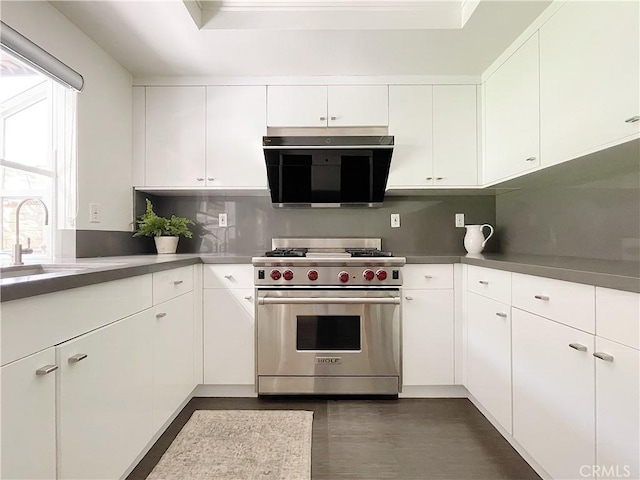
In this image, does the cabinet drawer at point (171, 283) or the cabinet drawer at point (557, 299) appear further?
the cabinet drawer at point (171, 283)

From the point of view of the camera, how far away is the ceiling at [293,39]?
1.80 metres

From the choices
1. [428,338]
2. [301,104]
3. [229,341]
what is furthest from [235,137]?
[428,338]

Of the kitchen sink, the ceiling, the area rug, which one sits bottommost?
the area rug

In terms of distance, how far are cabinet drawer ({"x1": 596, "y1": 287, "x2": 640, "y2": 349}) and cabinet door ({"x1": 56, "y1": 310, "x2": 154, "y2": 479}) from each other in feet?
5.43

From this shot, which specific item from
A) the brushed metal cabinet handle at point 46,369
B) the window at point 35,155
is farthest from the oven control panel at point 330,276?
the brushed metal cabinet handle at point 46,369

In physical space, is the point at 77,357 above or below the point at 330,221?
below

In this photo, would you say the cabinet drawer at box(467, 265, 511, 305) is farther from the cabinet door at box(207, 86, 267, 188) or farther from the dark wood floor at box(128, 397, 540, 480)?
the cabinet door at box(207, 86, 267, 188)

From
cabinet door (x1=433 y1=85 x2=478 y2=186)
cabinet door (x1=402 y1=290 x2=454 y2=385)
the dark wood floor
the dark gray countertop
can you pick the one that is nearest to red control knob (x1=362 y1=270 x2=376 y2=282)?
cabinet door (x1=402 y1=290 x2=454 y2=385)

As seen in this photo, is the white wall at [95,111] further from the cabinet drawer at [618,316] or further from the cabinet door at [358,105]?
the cabinet drawer at [618,316]

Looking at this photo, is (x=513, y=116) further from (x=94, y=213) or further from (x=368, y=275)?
(x=94, y=213)

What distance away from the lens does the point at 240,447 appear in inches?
67.4

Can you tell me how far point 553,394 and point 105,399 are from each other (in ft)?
5.50

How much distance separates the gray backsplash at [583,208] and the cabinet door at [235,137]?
1806 millimetres

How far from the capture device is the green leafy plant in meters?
2.47
